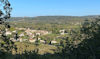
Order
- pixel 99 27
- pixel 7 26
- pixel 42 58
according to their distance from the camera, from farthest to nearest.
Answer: pixel 99 27
pixel 42 58
pixel 7 26

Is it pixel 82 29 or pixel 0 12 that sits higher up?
pixel 0 12

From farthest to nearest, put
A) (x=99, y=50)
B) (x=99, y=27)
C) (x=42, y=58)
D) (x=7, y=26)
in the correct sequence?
(x=99, y=27), (x=99, y=50), (x=42, y=58), (x=7, y=26)

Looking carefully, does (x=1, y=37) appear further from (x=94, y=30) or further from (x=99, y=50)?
(x=94, y=30)

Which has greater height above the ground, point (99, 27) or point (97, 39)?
point (99, 27)

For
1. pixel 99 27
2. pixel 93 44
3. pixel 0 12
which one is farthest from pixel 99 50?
pixel 0 12

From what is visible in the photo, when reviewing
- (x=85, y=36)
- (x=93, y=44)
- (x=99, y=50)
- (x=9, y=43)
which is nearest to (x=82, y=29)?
(x=85, y=36)

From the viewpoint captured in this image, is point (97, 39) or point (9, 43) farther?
point (97, 39)

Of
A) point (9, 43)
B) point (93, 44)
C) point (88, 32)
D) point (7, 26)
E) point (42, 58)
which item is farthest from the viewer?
point (88, 32)

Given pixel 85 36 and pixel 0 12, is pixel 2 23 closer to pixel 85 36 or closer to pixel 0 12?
pixel 0 12

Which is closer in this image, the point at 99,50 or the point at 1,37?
the point at 1,37

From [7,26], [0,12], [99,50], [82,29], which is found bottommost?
[99,50]
